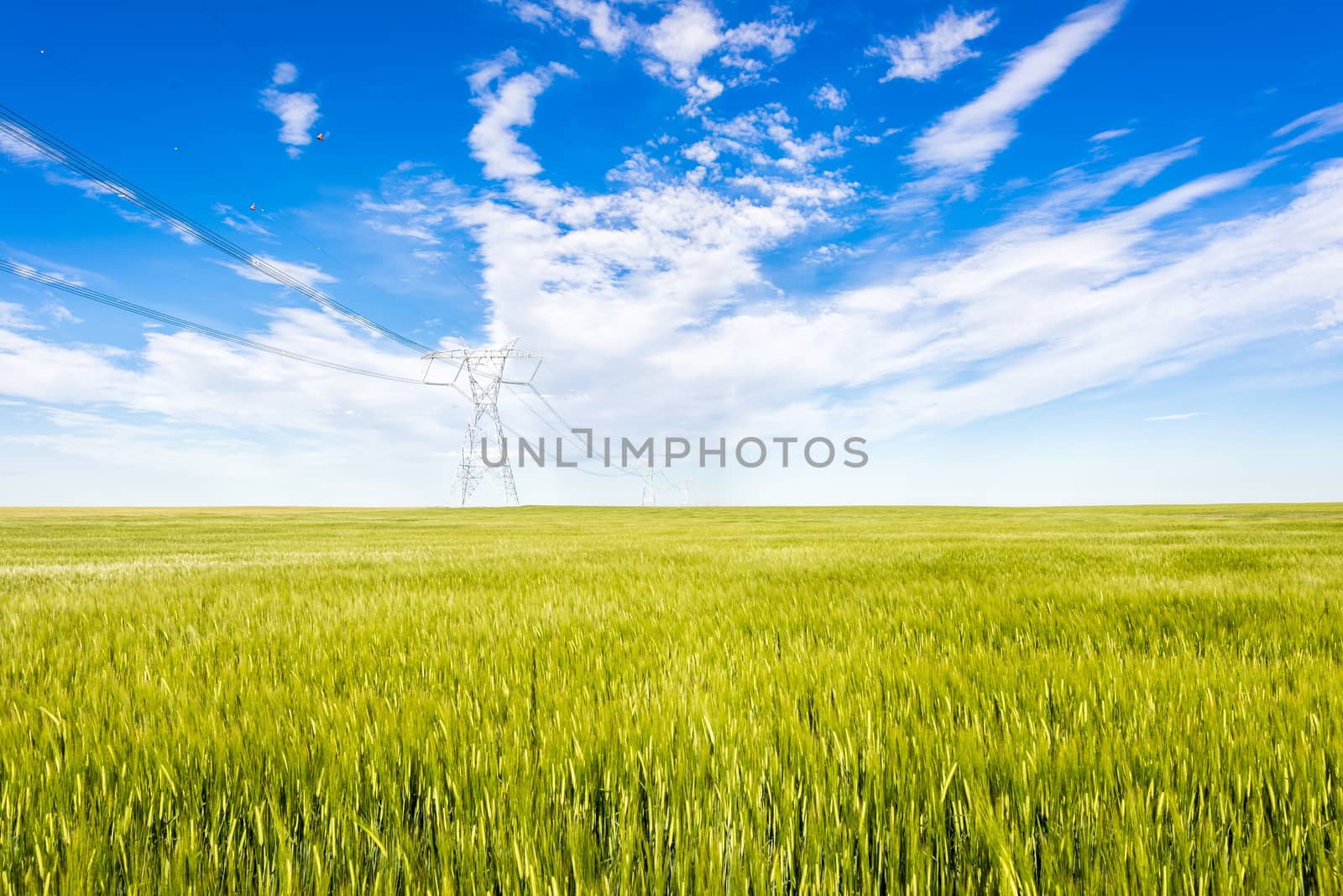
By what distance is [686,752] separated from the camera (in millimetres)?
1982

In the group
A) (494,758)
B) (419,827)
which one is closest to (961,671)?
(494,758)

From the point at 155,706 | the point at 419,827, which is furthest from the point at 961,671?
the point at 155,706

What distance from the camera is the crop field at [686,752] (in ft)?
4.55

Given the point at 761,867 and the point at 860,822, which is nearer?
the point at 761,867

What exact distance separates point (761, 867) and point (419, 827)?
100 cm

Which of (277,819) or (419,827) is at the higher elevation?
(277,819)

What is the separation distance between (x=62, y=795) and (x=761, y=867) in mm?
2202

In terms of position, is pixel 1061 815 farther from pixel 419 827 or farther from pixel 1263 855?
pixel 419 827

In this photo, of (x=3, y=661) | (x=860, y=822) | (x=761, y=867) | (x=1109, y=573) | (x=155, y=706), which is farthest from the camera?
(x=1109, y=573)

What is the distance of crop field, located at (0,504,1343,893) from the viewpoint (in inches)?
54.6

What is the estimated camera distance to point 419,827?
1655mm

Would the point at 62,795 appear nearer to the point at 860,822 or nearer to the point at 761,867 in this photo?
the point at 761,867

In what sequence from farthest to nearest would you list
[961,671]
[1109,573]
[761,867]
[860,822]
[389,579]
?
[389,579], [1109,573], [961,671], [860,822], [761,867]

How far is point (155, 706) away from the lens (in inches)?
107
